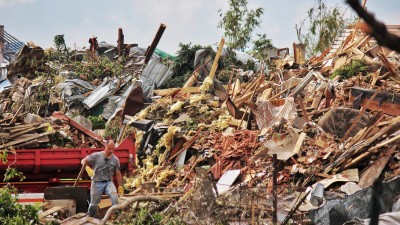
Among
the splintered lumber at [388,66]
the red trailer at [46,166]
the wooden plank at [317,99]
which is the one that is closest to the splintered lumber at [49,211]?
the red trailer at [46,166]

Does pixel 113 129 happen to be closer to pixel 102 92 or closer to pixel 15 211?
pixel 102 92

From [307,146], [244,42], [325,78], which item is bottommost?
[307,146]

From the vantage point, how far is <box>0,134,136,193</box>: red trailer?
1280 cm

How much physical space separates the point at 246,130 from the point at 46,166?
5.75 metres

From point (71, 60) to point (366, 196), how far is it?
860 inches

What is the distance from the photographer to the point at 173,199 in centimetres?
1154

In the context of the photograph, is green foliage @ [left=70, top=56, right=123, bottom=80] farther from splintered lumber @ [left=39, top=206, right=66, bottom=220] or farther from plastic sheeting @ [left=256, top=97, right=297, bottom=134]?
splintered lumber @ [left=39, top=206, right=66, bottom=220]

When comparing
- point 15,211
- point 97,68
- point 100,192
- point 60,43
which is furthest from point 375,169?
point 60,43

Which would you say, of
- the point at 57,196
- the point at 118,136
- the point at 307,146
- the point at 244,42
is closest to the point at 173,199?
the point at 57,196

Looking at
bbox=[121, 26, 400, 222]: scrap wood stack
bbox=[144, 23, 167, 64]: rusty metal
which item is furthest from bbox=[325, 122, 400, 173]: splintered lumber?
bbox=[144, 23, 167, 64]: rusty metal

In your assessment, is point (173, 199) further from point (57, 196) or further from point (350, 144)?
point (350, 144)

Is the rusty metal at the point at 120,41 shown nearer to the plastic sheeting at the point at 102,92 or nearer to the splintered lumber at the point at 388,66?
the plastic sheeting at the point at 102,92

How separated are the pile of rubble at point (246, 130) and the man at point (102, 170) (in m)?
0.67

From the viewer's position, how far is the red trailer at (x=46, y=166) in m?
12.8
